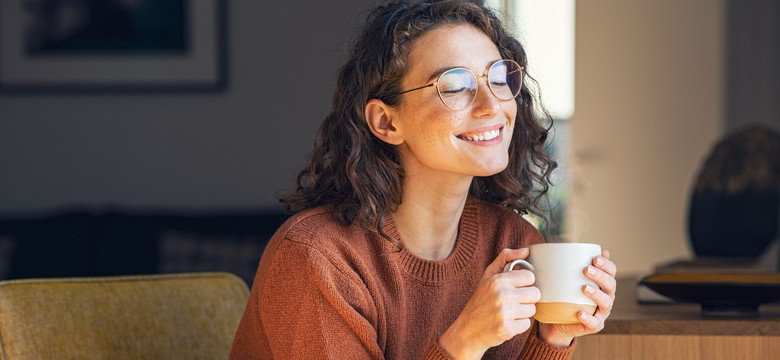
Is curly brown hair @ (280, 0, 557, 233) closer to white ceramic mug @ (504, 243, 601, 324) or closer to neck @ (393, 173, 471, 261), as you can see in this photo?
neck @ (393, 173, 471, 261)

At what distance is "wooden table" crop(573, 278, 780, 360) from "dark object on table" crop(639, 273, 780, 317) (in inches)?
1.1

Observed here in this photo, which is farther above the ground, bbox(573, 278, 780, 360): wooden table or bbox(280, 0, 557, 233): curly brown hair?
bbox(280, 0, 557, 233): curly brown hair

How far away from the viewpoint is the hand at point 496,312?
1.04m

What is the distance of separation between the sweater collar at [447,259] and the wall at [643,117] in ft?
11.1

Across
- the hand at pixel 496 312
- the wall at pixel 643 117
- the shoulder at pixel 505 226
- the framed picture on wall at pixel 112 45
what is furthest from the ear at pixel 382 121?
the wall at pixel 643 117

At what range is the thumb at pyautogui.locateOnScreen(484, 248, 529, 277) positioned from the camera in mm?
1096

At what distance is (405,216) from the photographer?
137 cm

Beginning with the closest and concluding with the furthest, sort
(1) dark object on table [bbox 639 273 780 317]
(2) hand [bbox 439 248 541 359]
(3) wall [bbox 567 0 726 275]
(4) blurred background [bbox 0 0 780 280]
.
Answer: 1. (2) hand [bbox 439 248 541 359]
2. (1) dark object on table [bbox 639 273 780 317]
3. (4) blurred background [bbox 0 0 780 280]
4. (3) wall [bbox 567 0 726 275]

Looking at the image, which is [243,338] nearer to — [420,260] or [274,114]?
[420,260]

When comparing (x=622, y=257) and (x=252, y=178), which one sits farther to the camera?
(x=622, y=257)

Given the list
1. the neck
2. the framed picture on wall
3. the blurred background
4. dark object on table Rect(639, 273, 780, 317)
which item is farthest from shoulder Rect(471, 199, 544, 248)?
the framed picture on wall

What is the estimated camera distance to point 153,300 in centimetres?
141

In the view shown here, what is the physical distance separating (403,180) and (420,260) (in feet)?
0.44

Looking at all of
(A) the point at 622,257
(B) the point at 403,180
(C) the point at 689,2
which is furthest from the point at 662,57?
(B) the point at 403,180
